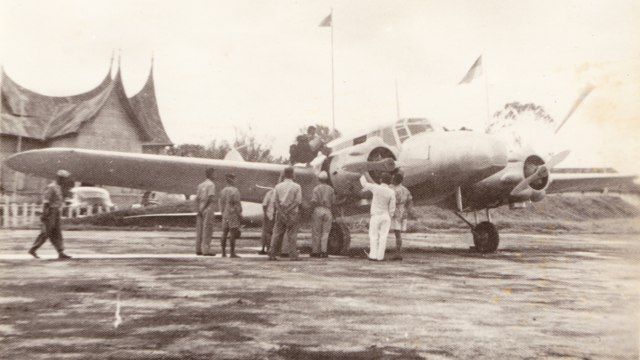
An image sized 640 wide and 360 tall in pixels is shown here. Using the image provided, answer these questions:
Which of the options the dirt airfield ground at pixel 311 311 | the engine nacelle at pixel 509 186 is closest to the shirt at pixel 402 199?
the dirt airfield ground at pixel 311 311

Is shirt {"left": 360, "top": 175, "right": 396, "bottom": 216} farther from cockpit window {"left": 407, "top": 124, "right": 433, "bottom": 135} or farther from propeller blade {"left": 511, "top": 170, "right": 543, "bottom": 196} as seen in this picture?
propeller blade {"left": 511, "top": 170, "right": 543, "bottom": 196}

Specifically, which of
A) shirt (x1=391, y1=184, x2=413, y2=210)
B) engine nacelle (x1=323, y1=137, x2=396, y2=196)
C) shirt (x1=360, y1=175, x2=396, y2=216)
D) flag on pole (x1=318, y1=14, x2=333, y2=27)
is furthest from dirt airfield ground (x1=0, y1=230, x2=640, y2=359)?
flag on pole (x1=318, y1=14, x2=333, y2=27)

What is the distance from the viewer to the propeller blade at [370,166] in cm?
1264

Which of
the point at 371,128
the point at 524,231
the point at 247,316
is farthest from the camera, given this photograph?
the point at 524,231

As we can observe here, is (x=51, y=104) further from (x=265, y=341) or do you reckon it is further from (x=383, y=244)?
(x=265, y=341)

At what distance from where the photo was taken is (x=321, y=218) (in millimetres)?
12641

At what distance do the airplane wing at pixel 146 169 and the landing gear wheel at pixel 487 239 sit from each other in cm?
426

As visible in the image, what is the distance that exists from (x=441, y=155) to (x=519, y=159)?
318cm

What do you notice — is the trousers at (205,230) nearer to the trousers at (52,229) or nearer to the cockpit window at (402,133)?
the trousers at (52,229)

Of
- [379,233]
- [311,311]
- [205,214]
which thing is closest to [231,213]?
[205,214]

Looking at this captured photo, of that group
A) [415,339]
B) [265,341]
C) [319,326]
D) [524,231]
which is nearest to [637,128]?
[415,339]

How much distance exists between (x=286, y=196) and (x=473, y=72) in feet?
25.3

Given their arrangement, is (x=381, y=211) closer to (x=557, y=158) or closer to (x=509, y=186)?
(x=509, y=186)

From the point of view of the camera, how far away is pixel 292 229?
12.3 m
